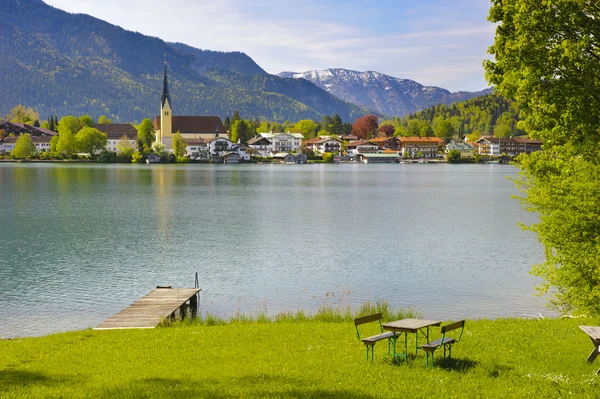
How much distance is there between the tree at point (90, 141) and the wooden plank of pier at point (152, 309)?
155449 millimetres

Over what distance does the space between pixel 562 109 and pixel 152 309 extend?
13186 mm

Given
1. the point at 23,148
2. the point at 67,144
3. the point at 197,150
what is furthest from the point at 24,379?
the point at 197,150

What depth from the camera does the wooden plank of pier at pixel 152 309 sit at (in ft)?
57.4

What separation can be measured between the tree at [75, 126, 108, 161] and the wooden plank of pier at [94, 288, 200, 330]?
15545 centimetres

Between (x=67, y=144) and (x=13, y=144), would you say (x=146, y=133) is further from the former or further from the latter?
(x=13, y=144)

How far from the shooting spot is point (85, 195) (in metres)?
71.1

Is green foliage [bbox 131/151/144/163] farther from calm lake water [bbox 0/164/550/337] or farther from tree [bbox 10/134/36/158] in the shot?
calm lake water [bbox 0/164/550/337]

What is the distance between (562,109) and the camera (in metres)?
12.3

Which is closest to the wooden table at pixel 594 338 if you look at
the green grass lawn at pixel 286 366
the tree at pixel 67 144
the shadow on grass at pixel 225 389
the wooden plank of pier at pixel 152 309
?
the green grass lawn at pixel 286 366

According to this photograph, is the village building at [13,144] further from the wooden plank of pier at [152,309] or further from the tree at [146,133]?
the wooden plank of pier at [152,309]

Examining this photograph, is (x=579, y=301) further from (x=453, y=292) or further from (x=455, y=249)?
(x=455, y=249)

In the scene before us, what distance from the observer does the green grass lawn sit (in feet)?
33.1

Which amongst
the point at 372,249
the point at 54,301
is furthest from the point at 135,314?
the point at 372,249

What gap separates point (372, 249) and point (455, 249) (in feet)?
15.8
